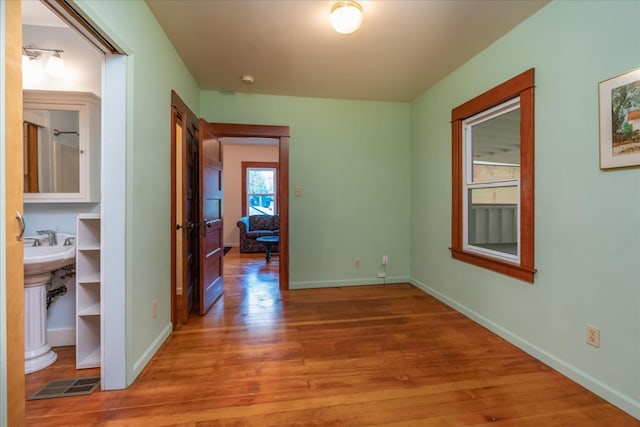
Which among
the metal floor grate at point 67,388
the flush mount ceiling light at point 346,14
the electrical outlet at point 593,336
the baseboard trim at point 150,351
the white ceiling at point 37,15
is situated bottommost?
the metal floor grate at point 67,388

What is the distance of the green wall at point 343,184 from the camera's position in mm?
3570

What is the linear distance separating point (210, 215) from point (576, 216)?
120 inches

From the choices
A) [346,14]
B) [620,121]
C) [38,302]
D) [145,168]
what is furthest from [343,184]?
[38,302]

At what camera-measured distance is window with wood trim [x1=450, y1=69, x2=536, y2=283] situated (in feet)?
6.81

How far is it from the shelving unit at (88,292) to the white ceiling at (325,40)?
157 centimetres

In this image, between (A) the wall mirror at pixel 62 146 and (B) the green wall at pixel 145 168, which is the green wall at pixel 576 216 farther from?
(A) the wall mirror at pixel 62 146

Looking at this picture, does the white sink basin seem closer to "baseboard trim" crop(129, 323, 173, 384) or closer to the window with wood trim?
"baseboard trim" crop(129, 323, 173, 384)

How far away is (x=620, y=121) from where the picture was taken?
151 centimetres

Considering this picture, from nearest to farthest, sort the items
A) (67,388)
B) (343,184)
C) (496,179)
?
(67,388), (496,179), (343,184)

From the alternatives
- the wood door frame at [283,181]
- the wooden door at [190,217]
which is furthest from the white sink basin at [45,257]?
the wood door frame at [283,181]

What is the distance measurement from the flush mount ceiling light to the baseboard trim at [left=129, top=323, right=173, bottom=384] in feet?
8.42

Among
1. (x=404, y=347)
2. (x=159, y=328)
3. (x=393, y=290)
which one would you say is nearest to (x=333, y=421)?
(x=404, y=347)

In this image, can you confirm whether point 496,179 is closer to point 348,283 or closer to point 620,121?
point 620,121

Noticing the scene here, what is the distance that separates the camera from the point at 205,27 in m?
2.14
